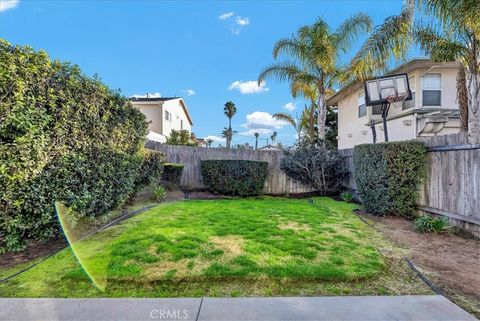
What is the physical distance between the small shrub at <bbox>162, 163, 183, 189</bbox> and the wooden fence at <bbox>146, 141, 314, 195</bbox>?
98 cm

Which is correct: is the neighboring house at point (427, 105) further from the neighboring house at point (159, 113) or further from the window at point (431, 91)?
the neighboring house at point (159, 113)

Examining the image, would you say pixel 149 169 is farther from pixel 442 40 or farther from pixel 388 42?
pixel 442 40

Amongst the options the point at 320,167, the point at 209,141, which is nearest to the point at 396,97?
the point at 320,167

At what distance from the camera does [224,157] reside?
40.8 ft

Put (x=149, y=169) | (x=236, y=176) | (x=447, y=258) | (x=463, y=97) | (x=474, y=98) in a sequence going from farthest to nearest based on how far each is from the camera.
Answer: (x=236, y=176), (x=463, y=97), (x=149, y=169), (x=474, y=98), (x=447, y=258)

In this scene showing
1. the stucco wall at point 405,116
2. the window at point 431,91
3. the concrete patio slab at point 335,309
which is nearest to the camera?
the concrete patio slab at point 335,309

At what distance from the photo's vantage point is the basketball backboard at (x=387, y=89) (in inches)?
349

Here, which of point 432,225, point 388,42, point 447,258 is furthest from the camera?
point 388,42

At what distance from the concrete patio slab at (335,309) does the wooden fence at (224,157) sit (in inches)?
358

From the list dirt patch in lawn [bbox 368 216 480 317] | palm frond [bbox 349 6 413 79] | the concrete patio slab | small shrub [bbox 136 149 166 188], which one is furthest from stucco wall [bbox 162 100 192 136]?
the concrete patio slab

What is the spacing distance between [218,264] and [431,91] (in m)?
12.8

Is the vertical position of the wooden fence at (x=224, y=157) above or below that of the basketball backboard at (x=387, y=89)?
below

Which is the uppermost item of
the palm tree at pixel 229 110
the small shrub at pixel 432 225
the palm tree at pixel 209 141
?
the palm tree at pixel 229 110

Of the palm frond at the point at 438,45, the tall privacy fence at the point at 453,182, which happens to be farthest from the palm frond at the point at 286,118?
the tall privacy fence at the point at 453,182
